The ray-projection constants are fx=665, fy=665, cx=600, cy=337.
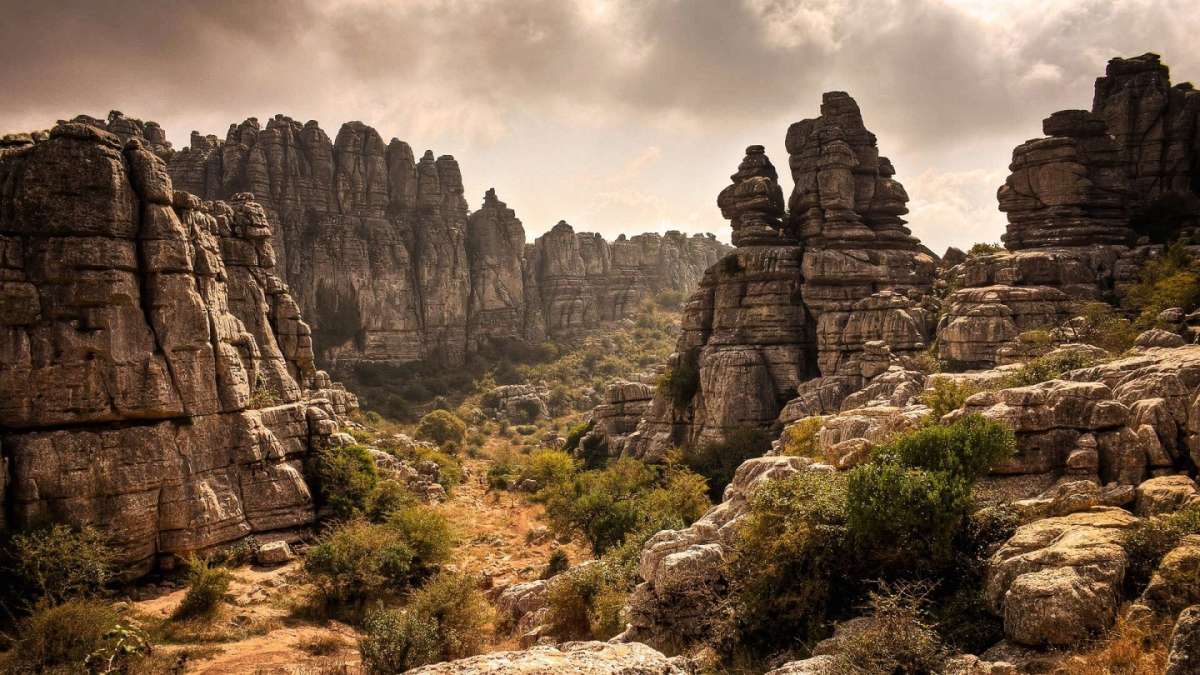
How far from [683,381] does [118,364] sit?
24.4m

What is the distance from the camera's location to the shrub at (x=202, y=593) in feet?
58.1

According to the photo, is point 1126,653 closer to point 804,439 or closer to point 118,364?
point 804,439

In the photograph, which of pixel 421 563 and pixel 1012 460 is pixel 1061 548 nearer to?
pixel 1012 460

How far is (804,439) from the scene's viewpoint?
20484mm

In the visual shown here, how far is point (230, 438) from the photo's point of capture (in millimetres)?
21906

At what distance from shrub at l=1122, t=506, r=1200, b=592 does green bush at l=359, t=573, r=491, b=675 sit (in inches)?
472

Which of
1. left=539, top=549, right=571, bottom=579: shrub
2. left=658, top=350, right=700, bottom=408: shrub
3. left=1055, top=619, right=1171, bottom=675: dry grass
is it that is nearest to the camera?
left=1055, top=619, right=1171, bottom=675: dry grass

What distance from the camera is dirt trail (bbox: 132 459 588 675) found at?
15.5 m

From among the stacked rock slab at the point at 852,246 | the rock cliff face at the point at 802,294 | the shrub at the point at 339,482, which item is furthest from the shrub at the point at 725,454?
the shrub at the point at 339,482

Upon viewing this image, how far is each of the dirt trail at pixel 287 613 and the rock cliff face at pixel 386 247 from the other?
4551 centimetres

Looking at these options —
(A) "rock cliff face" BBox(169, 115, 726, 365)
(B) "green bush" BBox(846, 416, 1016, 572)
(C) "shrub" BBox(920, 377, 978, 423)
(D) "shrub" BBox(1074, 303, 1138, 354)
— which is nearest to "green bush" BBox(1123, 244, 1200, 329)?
(D) "shrub" BBox(1074, 303, 1138, 354)

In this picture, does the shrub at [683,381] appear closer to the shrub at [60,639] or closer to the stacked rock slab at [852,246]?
the stacked rock slab at [852,246]

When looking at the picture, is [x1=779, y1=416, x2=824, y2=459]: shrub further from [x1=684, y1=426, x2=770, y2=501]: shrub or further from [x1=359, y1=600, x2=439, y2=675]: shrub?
[x1=359, y1=600, x2=439, y2=675]: shrub

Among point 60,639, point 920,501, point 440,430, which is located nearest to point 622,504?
point 920,501
